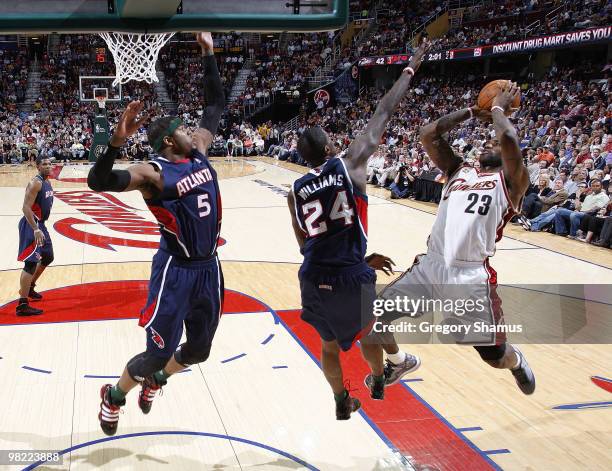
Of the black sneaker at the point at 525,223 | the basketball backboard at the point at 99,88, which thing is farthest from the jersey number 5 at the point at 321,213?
the basketball backboard at the point at 99,88

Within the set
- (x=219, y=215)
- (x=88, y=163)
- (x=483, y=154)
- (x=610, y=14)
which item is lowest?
(x=88, y=163)

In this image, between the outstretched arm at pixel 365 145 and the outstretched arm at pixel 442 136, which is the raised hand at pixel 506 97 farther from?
the outstretched arm at pixel 365 145

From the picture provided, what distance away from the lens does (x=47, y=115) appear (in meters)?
29.3

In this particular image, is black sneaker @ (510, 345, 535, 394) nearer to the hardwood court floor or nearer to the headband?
the hardwood court floor

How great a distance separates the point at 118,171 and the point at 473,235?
2158mm

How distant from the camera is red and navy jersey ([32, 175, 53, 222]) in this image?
675cm

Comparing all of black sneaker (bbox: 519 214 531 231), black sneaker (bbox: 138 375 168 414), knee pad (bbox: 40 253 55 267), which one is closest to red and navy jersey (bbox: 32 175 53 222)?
knee pad (bbox: 40 253 55 267)

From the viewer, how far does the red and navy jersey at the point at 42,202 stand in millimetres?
6750

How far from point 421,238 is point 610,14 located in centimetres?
1263

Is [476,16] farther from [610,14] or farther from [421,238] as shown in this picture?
[421,238]

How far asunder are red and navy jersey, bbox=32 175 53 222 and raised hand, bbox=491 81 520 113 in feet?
15.7

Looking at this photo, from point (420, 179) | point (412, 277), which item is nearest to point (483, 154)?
point (412, 277)

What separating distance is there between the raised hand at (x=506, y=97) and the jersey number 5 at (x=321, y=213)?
1144 mm

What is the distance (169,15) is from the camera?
4672 millimetres
